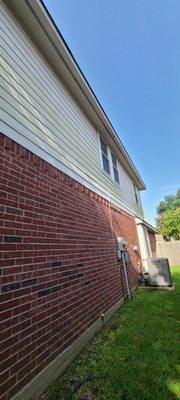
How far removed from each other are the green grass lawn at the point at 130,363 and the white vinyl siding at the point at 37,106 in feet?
9.48

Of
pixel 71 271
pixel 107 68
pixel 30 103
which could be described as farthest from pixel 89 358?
pixel 107 68

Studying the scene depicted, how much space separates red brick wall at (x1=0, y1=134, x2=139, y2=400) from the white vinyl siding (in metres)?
0.33

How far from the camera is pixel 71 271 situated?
129 inches

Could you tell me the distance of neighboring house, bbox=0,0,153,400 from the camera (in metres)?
2.08

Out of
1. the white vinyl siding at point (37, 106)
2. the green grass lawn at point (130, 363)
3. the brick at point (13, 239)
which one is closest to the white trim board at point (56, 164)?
the white vinyl siding at point (37, 106)

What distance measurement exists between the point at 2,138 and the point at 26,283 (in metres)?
1.53

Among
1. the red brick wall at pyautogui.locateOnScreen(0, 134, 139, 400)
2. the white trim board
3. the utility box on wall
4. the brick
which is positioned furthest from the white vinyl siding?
the utility box on wall

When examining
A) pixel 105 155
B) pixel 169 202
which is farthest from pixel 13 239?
pixel 169 202

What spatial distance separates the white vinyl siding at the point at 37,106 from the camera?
2.60 metres

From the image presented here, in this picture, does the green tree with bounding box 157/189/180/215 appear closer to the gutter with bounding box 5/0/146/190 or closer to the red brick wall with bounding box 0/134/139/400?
the gutter with bounding box 5/0/146/190

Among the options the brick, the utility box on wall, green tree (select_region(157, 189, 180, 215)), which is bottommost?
the utility box on wall

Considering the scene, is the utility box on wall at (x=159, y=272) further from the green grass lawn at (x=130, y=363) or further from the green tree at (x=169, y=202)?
the green tree at (x=169, y=202)

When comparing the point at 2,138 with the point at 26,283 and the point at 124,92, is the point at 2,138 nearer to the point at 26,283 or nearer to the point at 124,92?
the point at 26,283

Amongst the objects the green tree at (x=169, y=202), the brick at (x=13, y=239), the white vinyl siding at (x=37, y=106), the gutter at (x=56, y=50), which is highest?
the green tree at (x=169, y=202)
